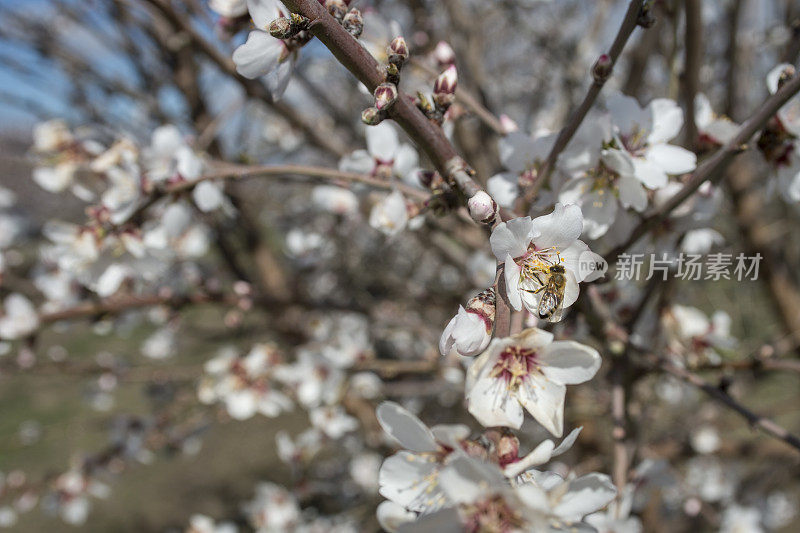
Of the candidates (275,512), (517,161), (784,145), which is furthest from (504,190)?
(275,512)

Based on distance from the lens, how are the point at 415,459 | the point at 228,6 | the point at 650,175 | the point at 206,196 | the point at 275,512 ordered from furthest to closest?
1. the point at 275,512
2. the point at 206,196
3. the point at 228,6
4. the point at 650,175
5. the point at 415,459

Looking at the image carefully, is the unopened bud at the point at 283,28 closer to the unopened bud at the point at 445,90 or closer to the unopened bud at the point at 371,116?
the unopened bud at the point at 371,116

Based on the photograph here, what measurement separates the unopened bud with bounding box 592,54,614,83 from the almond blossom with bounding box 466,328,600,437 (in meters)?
0.46

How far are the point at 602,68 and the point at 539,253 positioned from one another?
1.12 ft

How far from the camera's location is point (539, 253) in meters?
0.89

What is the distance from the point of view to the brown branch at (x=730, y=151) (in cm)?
92

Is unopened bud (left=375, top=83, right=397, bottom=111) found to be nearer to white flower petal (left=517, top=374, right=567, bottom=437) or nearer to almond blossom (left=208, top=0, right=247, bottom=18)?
white flower petal (left=517, top=374, right=567, bottom=437)

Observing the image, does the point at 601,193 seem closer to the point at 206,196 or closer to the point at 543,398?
the point at 543,398

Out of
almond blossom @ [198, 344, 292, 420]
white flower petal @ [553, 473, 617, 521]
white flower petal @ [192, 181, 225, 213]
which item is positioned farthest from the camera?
almond blossom @ [198, 344, 292, 420]

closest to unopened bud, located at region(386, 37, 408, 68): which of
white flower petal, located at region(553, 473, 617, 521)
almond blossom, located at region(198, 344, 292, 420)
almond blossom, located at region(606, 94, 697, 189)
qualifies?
almond blossom, located at region(606, 94, 697, 189)

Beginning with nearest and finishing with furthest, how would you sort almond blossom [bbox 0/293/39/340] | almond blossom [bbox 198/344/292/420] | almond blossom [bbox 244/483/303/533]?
almond blossom [bbox 0/293/39/340] → almond blossom [bbox 198/344/292/420] → almond blossom [bbox 244/483/303/533]

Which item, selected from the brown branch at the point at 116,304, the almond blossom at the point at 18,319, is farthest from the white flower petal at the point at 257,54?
the almond blossom at the point at 18,319

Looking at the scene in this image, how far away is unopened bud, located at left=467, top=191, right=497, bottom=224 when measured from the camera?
2.63 ft

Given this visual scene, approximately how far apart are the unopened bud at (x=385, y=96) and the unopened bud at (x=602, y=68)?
0.36 meters
